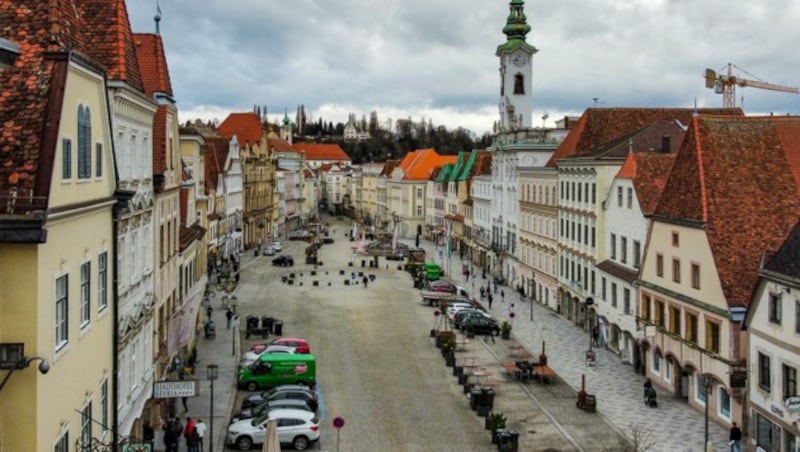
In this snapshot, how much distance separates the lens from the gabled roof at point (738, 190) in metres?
31.2

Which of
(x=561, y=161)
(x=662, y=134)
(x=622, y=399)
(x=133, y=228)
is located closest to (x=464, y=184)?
(x=561, y=161)

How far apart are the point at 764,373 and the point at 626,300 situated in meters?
15.4

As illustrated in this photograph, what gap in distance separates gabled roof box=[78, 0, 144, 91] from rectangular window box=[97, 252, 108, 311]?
5105 millimetres

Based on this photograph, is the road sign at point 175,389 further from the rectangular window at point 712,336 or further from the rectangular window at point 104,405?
the rectangular window at point 712,336

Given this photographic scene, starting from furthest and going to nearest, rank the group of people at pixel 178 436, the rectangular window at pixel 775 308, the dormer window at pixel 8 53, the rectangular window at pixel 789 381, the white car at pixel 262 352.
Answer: the white car at pixel 262 352, the rectangular window at pixel 775 308, the group of people at pixel 178 436, the rectangular window at pixel 789 381, the dormer window at pixel 8 53

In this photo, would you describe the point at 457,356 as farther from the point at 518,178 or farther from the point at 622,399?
the point at 518,178

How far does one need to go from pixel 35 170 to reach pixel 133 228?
33.0 ft

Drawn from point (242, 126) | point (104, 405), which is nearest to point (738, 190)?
point (104, 405)

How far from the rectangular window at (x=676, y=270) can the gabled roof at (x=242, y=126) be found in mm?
94753

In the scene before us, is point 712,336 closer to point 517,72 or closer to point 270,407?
point 270,407

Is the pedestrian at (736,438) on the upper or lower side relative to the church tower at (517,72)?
lower

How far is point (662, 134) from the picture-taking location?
165 feet

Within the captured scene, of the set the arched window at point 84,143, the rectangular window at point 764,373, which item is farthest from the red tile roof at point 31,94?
the rectangular window at point 764,373

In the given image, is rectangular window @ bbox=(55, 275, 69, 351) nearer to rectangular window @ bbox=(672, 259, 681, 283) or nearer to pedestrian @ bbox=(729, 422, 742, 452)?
pedestrian @ bbox=(729, 422, 742, 452)
